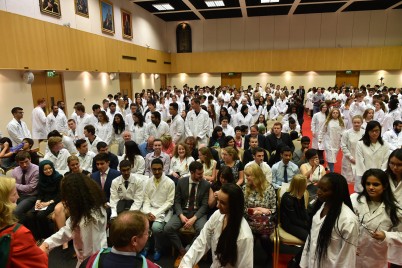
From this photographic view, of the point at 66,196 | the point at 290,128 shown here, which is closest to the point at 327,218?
the point at 66,196

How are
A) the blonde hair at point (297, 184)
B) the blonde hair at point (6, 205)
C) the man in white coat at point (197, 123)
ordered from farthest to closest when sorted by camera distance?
the man in white coat at point (197, 123), the blonde hair at point (297, 184), the blonde hair at point (6, 205)

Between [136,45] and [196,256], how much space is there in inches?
568

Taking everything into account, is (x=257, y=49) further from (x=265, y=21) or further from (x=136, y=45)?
(x=136, y=45)

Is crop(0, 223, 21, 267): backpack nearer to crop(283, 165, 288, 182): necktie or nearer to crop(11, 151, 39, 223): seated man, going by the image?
crop(11, 151, 39, 223): seated man

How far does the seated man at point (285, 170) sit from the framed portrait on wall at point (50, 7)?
8.86 m

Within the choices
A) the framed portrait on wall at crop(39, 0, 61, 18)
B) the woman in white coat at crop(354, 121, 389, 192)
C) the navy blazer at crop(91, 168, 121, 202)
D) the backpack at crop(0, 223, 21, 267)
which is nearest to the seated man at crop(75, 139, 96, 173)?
the navy blazer at crop(91, 168, 121, 202)

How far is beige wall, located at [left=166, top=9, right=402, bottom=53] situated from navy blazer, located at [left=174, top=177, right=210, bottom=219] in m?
17.1

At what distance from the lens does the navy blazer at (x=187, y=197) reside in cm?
394

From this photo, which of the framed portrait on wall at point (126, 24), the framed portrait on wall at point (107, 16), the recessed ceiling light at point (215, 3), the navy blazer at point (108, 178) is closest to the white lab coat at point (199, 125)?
the navy blazer at point (108, 178)

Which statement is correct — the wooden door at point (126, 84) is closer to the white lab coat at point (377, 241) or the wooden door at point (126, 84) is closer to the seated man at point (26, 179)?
the seated man at point (26, 179)

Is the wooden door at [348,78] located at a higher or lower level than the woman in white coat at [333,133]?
higher

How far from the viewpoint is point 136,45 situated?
14859mm

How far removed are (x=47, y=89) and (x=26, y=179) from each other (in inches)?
233

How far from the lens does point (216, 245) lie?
2295mm
